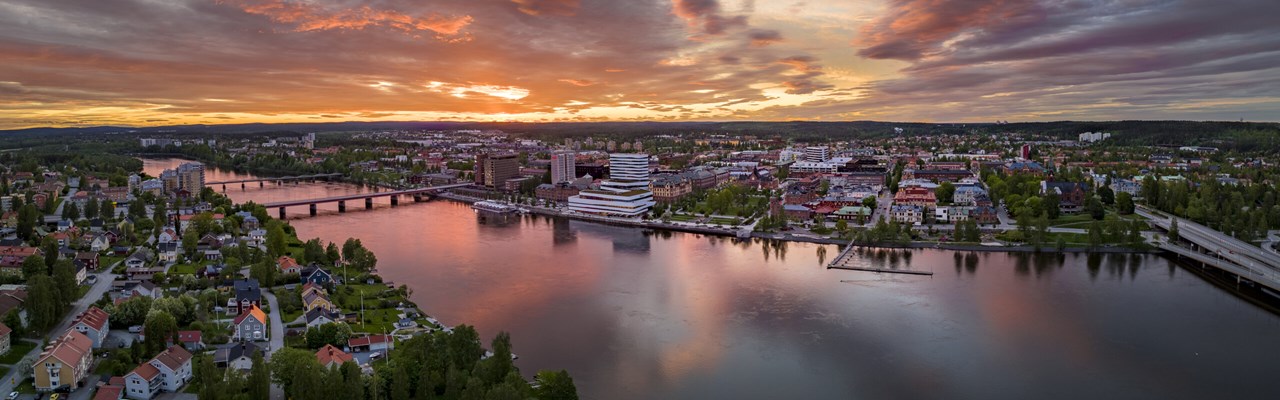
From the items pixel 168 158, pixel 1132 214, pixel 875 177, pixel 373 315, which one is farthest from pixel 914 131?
pixel 373 315

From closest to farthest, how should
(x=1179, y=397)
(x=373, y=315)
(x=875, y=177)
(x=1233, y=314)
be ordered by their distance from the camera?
(x=1179, y=397) → (x=373, y=315) → (x=1233, y=314) → (x=875, y=177)

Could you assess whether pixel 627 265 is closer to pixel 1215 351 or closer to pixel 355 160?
pixel 1215 351

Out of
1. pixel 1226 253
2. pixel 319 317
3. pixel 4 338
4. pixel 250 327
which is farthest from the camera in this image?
pixel 1226 253

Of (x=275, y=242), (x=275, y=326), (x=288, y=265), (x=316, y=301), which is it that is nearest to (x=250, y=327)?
(x=275, y=326)

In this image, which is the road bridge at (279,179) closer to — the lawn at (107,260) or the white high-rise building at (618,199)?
the white high-rise building at (618,199)

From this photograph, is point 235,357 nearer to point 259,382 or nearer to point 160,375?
point 160,375

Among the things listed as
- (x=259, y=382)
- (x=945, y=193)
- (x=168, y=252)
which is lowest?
(x=259, y=382)

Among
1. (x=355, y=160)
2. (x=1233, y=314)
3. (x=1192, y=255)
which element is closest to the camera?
(x=1233, y=314)
